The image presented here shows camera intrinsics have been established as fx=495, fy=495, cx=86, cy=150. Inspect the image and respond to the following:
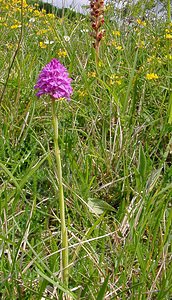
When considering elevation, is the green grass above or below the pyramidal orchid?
below

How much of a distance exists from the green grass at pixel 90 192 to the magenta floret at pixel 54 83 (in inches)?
8.3

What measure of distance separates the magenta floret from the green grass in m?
0.21

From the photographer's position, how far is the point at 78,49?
9.25 feet

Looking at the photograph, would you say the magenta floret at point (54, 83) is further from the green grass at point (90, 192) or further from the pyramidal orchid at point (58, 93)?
the green grass at point (90, 192)

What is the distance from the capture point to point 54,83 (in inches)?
39.8

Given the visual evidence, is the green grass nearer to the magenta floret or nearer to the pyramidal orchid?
the pyramidal orchid

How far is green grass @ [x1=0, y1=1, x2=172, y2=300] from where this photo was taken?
107 centimetres

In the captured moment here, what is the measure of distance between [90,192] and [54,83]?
0.55m

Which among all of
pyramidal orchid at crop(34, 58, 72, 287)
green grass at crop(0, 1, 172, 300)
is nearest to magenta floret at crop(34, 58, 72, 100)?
pyramidal orchid at crop(34, 58, 72, 287)

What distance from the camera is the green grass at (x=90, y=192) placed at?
1.07 meters

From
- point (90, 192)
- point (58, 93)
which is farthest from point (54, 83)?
point (90, 192)

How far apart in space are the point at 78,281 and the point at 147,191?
41 centimetres

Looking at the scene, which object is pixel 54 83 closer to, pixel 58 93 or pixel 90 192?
pixel 58 93

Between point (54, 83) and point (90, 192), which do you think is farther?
point (90, 192)
